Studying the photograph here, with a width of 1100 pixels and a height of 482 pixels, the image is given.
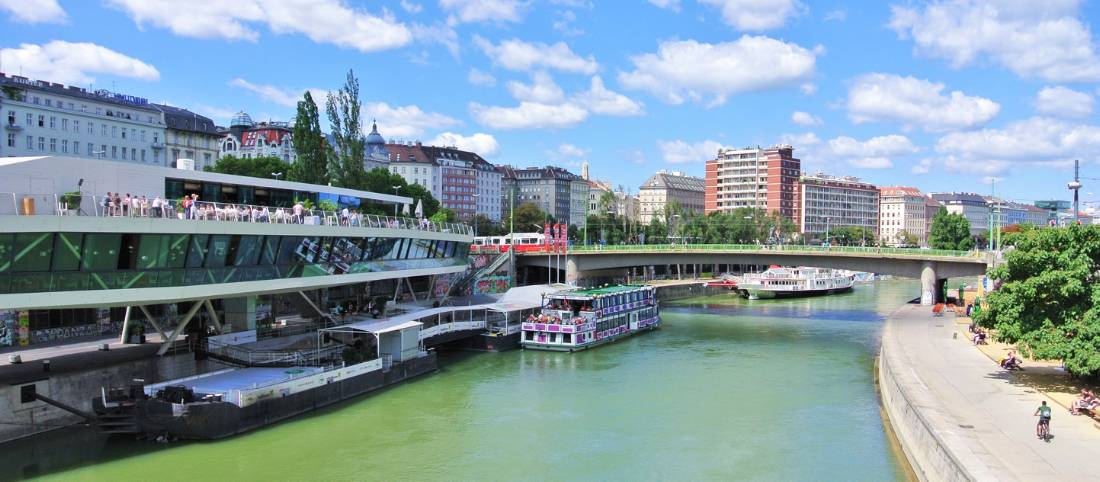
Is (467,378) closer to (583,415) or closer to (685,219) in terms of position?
(583,415)

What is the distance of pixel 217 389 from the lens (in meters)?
30.7

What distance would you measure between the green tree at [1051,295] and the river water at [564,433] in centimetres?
631

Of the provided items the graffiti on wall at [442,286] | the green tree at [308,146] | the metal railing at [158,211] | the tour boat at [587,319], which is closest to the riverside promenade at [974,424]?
the tour boat at [587,319]

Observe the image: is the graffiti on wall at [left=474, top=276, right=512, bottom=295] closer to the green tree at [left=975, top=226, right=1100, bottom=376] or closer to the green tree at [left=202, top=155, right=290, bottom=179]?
the green tree at [left=202, top=155, right=290, bottom=179]

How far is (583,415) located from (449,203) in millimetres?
134626

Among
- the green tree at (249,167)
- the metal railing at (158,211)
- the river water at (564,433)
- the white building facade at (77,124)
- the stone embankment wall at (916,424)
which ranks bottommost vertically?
the river water at (564,433)

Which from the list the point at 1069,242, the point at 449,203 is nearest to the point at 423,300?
the point at 1069,242

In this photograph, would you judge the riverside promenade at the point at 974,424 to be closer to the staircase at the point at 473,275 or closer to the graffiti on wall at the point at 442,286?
the graffiti on wall at the point at 442,286

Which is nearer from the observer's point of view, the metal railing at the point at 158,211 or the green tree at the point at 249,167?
the metal railing at the point at 158,211

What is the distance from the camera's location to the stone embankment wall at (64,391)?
28.0m

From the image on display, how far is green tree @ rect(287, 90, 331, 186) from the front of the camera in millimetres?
73000

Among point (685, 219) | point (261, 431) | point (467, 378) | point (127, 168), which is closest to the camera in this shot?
point (261, 431)

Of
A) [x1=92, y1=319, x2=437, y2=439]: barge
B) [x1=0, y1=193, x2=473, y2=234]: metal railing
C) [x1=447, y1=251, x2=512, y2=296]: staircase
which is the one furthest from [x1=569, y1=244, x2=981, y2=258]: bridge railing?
[x1=92, y1=319, x2=437, y2=439]: barge

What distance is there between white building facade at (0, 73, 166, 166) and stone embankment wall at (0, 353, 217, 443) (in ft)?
158
